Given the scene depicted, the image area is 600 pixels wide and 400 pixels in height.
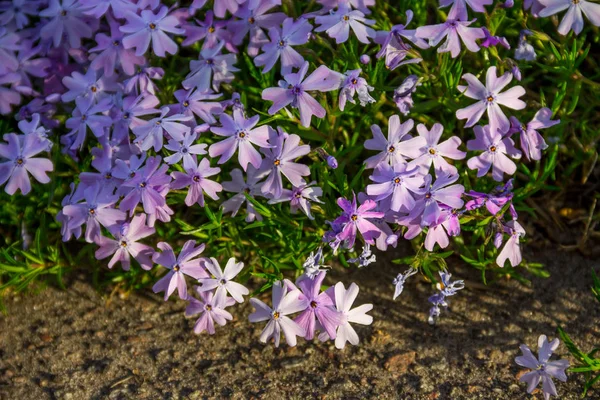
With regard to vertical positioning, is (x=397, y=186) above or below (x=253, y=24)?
below

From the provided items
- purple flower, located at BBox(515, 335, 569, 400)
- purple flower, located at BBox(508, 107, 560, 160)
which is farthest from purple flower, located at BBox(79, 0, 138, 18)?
purple flower, located at BBox(515, 335, 569, 400)

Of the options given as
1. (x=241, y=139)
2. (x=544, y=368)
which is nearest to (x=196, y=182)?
(x=241, y=139)

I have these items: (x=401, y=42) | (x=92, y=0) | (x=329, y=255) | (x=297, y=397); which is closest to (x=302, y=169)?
(x=329, y=255)

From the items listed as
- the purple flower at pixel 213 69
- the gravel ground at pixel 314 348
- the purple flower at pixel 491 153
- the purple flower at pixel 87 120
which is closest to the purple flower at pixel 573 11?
the purple flower at pixel 491 153

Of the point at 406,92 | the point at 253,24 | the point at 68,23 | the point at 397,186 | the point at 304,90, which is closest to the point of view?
the point at 397,186

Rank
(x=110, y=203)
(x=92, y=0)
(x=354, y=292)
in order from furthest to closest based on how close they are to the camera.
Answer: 1. (x=92, y=0)
2. (x=110, y=203)
3. (x=354, y=292)

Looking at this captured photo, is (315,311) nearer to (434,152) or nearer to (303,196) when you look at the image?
(303,196)

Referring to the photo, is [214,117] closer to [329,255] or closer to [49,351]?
[329,255]
